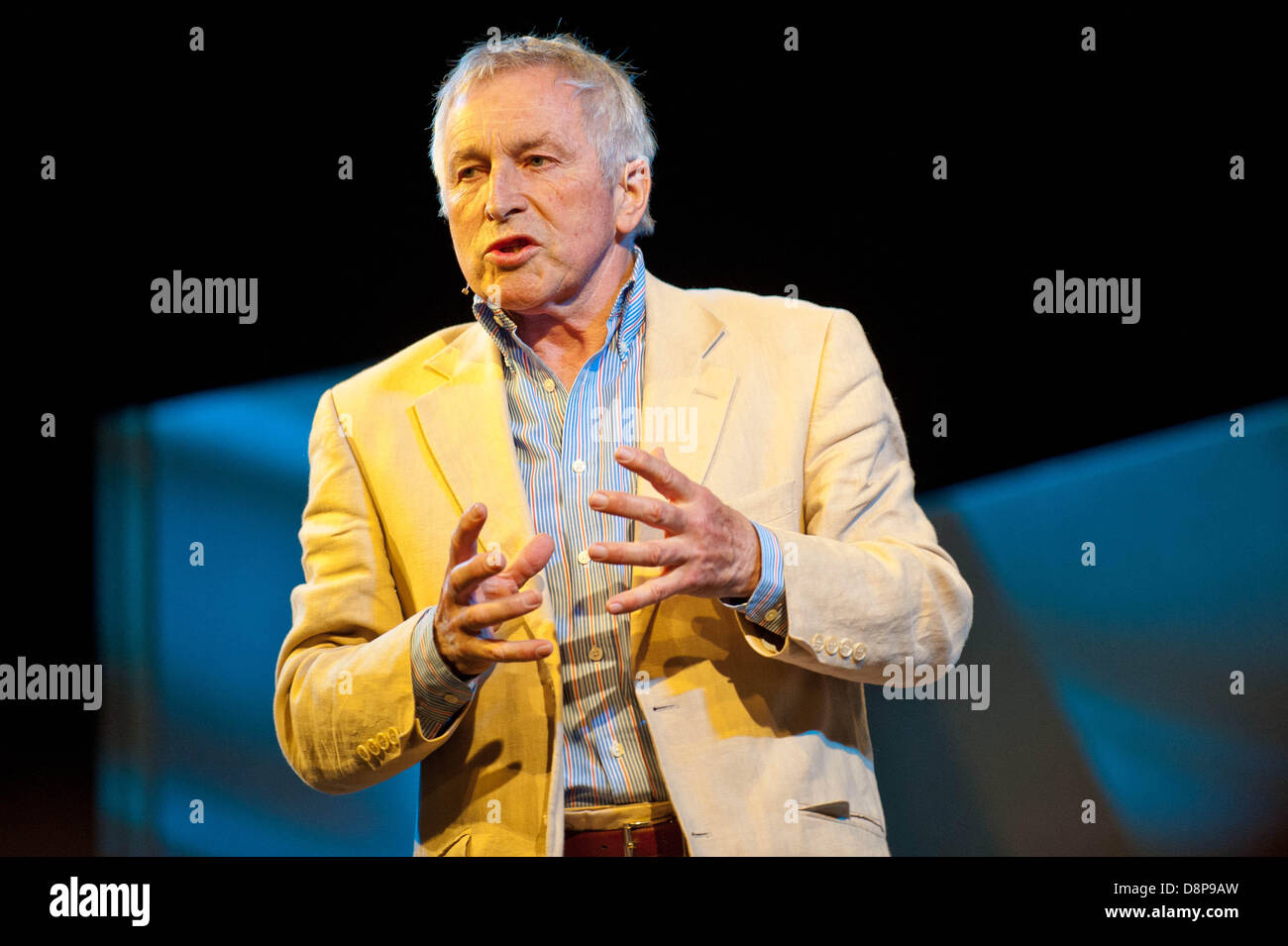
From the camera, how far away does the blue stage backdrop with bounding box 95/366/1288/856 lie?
2904 millimetres

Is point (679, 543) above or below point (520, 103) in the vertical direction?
below

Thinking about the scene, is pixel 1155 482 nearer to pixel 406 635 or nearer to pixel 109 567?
pixel 406 635

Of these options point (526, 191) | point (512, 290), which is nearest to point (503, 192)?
point (526, 191)

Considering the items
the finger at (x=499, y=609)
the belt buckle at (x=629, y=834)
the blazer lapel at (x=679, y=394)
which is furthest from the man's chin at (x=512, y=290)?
the belt buckle at (x=629, y=834)

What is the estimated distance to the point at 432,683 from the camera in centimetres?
209

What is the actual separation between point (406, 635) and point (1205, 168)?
2.05 m

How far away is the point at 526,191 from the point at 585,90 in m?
0.26

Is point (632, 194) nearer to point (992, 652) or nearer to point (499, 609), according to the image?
point (499, 609)

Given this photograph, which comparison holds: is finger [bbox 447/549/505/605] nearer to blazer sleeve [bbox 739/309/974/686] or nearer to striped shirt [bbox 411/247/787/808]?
striped shirt [bbox 411/247/787/808]

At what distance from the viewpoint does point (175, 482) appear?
324 centimetres

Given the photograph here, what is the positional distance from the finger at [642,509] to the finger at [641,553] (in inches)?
1.1

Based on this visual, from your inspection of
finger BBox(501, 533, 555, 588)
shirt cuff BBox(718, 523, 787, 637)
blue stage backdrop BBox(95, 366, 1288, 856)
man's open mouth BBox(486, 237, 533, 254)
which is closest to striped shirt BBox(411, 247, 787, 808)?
shirt cuff BBox(718, 523, 787, 637)
